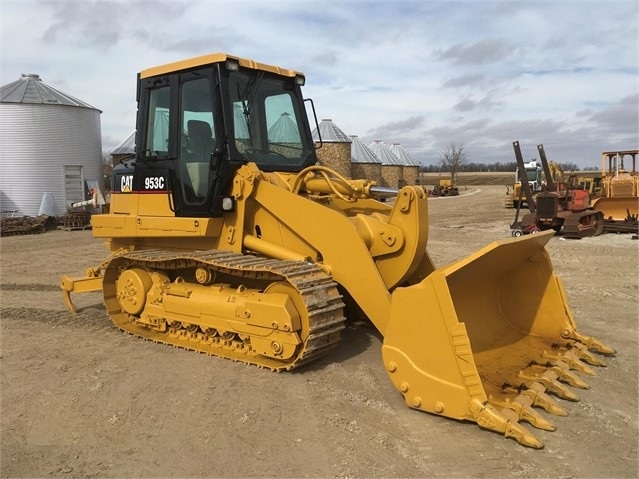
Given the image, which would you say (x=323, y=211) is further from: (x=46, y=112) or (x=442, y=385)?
(x=46, y=112)

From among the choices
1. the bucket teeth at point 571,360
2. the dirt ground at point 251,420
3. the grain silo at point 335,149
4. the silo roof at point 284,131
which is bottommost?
the dirt ground at point 251,420

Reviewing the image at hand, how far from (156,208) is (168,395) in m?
2.51

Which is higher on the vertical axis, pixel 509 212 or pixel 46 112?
pixel 46 112

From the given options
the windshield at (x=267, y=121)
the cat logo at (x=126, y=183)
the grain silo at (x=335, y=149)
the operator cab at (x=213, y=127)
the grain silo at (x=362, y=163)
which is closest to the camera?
the operator cab at (x=213, y=127)

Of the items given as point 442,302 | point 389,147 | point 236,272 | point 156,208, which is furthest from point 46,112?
point 389,147

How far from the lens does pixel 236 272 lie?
217 inches

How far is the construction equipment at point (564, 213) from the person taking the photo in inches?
646

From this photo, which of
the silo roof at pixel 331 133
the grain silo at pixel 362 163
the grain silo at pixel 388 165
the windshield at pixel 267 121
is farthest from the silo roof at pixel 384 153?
the windshield at pixel 267 121

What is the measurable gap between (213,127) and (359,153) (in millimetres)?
37631

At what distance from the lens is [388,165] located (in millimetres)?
49500

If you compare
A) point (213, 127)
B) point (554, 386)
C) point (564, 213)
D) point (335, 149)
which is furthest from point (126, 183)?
point (335, 149)

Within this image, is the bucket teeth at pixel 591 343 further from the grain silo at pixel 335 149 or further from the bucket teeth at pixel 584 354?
the grain silo at pixel 335 149

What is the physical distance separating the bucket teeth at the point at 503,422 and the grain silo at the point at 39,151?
23.9 meters

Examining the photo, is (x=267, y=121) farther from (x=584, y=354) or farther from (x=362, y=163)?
(x=362, y=163)
